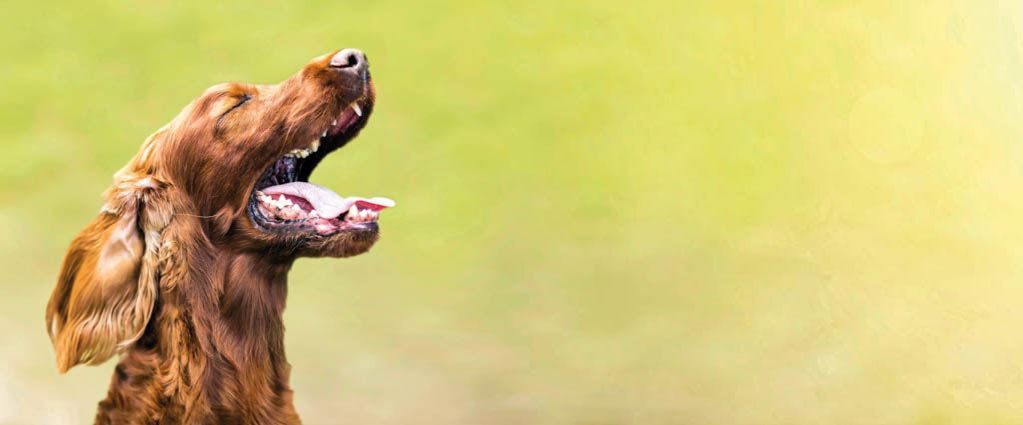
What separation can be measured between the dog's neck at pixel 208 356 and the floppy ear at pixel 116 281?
41 millimetres

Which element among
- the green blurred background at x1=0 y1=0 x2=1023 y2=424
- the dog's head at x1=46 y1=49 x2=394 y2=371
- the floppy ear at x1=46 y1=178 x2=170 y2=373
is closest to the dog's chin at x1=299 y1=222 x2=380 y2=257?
the dog's head at x1=46 y1=49 x2=394 y2=371

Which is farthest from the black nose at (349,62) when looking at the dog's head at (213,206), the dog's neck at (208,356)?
the dog's neck at (208,356)

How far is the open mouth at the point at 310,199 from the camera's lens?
189 cm

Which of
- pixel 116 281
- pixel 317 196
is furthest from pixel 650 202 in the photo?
pixel 116 281

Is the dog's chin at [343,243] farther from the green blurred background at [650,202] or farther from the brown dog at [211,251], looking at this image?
the green blurred background at [650,202]

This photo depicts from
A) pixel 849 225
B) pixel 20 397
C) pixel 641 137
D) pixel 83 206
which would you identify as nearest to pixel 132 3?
pixel 83 206

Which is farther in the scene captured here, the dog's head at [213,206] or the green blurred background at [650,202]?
the green blurred background at [650,202]

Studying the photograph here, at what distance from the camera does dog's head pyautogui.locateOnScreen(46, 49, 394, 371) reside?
1788mm

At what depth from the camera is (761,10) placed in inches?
126

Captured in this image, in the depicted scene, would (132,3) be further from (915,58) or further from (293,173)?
(915,58)

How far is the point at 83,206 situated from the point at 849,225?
241cm

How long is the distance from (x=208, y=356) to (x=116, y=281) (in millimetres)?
218

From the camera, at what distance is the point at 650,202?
10.3 feet

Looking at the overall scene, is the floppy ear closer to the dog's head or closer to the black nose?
the dog's head
